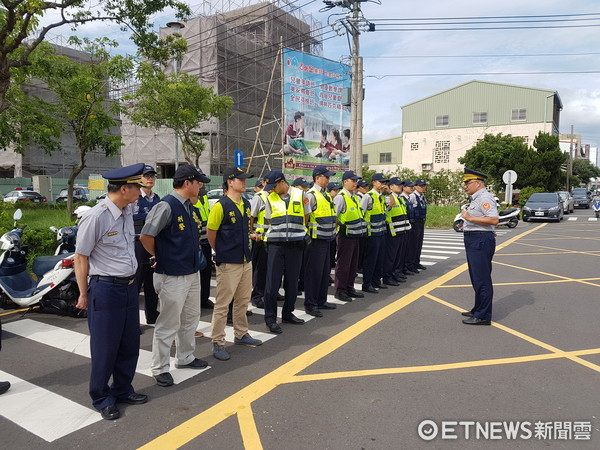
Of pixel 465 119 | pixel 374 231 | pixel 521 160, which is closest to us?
pixel 374 231

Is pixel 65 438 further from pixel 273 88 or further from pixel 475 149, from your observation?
pixel 475 149

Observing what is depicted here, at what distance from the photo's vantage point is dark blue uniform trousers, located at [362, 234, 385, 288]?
298 inches

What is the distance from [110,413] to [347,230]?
4437 millimetres

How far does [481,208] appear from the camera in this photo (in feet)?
18.7

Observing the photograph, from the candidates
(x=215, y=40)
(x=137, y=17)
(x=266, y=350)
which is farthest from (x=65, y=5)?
(x=215, y=40)

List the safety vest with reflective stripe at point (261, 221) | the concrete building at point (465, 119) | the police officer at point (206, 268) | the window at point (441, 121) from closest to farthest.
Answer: the police officer at point (206, 268)
the safety vest with reflective stripe at point (261, 221)
the concrete building at point (465, 119)
the window at point (441, 121)

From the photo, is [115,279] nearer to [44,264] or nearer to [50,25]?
[44,264]

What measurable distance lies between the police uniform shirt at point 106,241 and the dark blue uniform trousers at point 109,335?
4.6 inches

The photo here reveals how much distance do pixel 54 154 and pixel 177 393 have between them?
129ft

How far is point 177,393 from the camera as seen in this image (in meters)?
3.84

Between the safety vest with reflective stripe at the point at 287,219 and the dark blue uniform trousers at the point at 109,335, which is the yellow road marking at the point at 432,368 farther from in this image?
the safety vest with reflective stripe at the point at 287,219

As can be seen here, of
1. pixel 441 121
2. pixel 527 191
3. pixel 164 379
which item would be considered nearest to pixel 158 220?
pixel 164 379

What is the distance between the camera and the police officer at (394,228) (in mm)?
8273

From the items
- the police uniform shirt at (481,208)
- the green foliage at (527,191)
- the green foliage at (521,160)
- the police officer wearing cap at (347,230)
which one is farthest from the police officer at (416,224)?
the green foliage at (521,160)
